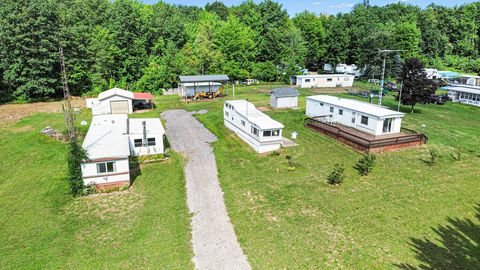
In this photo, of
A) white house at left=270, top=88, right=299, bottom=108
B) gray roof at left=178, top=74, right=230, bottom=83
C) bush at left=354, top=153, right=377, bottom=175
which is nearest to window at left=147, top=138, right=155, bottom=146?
bush at left=354, top=153, right=377, bottom=175

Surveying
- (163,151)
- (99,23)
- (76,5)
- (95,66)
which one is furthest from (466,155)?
(76,5)

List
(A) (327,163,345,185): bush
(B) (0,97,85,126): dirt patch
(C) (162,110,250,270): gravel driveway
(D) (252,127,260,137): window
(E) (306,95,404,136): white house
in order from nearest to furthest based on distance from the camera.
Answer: (C) (162,110,250,270): gravel driveway → (A) (327,163,345,185): bush → (D) (252,127,260,137): window → (E) (306,95,404,136): white house → (B) (0,97,85,126): dirt patch

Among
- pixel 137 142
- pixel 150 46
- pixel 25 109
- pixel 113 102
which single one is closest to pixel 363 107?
pixel 137 142

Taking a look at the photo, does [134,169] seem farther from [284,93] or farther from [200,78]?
[200,78]

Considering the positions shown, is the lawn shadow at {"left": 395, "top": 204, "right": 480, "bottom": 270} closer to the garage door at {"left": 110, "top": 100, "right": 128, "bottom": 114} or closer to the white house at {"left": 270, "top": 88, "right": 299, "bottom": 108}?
the white house at {"left": 270, "top": 88, "right": 299, "bottom": 108}

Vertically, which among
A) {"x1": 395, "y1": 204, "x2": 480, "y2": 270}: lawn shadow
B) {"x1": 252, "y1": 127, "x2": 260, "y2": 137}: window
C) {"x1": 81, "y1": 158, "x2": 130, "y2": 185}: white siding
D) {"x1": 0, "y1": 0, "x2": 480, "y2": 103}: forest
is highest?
{"x1": 0, "y1": 0, "x2": 480, "y2": 103}: forest

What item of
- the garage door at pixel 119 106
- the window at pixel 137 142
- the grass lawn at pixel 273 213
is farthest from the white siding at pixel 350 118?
the garage door at pixel 119 106

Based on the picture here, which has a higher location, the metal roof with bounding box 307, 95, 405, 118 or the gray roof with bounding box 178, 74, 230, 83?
the gray roof with bounding box 178, 74, 230, 83
